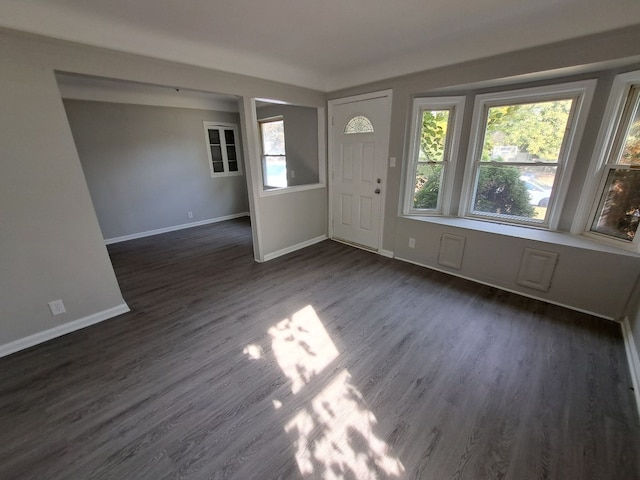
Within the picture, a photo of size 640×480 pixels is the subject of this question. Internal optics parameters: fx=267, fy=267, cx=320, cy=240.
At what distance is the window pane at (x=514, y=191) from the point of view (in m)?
2.85

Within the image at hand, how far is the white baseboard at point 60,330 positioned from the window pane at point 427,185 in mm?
3647

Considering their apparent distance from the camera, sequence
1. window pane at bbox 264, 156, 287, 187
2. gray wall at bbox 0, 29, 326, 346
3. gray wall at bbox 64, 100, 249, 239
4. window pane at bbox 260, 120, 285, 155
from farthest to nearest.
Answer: window pane at bbox 264, 156, 287, 187 < window pane at bbox 260, 120, 285, 155 < gray wall at bbox 64, 100, 249, 239 < gray wall at bbox 0, 29, 326, 346

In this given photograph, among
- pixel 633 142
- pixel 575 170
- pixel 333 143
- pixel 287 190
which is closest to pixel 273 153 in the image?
pixel 333 143

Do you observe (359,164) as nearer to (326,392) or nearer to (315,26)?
(315,26)

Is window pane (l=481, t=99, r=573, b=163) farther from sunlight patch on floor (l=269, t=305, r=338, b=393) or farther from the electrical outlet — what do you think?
the electrical outlet

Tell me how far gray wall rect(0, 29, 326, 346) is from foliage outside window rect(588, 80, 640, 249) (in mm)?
4036

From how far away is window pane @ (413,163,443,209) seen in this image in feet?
11.4

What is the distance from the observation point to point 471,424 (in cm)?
154

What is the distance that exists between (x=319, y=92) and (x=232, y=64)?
1.38 metres

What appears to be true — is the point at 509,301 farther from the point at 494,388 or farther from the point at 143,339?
the point at 143,339

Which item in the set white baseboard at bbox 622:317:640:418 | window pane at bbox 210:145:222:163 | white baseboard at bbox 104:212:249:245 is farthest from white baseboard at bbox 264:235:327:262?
white baseboard at bbox 622:317:640:418

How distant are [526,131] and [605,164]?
29.0 inches

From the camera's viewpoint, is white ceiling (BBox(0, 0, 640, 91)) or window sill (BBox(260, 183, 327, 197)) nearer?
white ceiling (BBox(0, 0, 640, 91))

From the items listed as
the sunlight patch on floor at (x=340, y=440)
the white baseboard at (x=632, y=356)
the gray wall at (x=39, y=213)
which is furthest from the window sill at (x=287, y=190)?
the white baseboard at (x=632, y=356)
